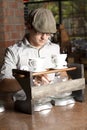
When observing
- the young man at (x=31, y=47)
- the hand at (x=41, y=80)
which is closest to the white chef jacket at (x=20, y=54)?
the young man at (x=31, y=47)

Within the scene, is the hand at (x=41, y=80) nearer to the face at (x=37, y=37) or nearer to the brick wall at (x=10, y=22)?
the face at (x=37, y=37)

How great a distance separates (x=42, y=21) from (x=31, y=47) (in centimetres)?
26

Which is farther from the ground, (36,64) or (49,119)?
(36,64)

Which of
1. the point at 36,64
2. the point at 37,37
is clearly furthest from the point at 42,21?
the point at 36,64

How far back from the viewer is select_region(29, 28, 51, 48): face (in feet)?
5.12

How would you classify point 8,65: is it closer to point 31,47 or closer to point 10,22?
→ point 31,47

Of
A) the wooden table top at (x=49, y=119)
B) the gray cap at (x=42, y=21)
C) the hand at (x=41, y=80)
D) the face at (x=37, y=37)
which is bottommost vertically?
the wooden table top at (x=49, y=119)

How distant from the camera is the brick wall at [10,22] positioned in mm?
3750

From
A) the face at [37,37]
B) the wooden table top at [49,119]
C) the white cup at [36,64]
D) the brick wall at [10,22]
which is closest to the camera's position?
the wooden table top at [49,119]

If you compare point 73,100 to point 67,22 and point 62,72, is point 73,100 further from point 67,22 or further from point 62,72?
point 67,22

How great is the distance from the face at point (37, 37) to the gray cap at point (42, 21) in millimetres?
46

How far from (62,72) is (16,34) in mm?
2435

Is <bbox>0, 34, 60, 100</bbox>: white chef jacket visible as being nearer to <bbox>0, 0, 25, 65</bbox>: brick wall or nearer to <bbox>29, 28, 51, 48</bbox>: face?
<bbox>29, 28, 51, 48</bbox>: face

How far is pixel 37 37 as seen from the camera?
5.25 feet
